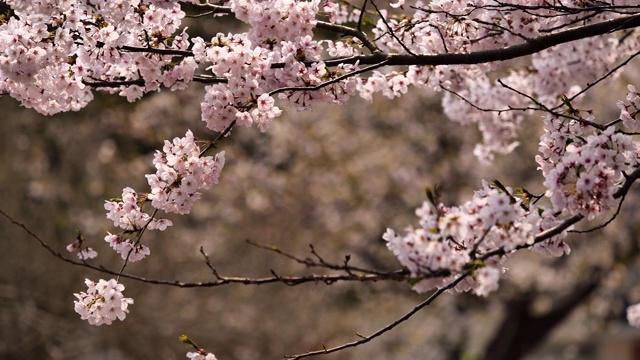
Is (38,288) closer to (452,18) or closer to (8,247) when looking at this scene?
(8,247)

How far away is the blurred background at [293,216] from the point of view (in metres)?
14.6

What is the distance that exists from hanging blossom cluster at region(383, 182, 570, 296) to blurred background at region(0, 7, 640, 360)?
1062 centimetres

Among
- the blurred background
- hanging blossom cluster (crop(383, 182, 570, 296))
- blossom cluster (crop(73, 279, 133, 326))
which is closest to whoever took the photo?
hanging blossom cluster (crop(383, 182, 570, 296))

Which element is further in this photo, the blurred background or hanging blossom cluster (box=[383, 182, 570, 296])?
the blurred background

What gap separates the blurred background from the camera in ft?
48.0

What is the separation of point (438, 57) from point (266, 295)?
12.4 m

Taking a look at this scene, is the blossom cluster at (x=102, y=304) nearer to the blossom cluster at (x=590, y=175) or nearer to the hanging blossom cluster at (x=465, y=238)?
the hanging blossom cluster at (x=465, y=238)

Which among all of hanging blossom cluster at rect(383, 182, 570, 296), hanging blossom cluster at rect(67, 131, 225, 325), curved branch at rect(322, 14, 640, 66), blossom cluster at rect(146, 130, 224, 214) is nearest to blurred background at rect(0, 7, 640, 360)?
hanging blossom cluster at rect(67, 131, 225, 325)

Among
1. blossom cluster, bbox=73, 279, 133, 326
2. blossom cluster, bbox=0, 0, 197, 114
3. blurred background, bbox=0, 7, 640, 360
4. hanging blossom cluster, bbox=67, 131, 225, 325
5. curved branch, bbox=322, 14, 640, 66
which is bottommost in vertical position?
blossom cluster, bbox=73, 279, 133, 326

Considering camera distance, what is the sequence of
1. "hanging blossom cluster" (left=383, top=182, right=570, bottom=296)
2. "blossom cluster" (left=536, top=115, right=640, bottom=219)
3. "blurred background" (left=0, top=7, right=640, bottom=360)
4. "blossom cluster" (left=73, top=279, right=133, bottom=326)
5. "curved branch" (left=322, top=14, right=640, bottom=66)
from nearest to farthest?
"hanging blossom cluster" (left=383, top=182, right=570, bottom=296), "blossom cluster" (left=536, top=115, right=640, bottom=219), "curved branch" (left=322, top=14, right=640, bottom=66), "blossom cluster" (left=73, top=279, right=133, bottom=326), "blurred background" (left=0, top=7, right=640, bottom=360)

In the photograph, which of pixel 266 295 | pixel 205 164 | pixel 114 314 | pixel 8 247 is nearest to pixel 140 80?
pixel 205 164

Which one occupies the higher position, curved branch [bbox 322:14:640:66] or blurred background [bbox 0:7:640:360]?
blurred background [bbox 0:7:640:360]

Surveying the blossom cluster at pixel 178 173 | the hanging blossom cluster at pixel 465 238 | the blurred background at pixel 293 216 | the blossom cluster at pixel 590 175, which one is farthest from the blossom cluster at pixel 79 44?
the blurred background at pixel 293 216

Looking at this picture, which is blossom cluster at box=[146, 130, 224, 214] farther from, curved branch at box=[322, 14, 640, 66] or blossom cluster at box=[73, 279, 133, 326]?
curved branch at box=[322, 14, 640, 66]
